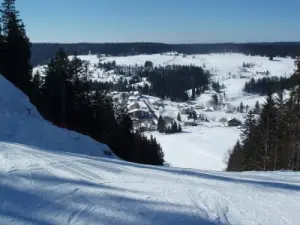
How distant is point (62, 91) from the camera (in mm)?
27953

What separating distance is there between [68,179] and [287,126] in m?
17.6

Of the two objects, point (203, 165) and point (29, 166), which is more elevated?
point (29, 166)

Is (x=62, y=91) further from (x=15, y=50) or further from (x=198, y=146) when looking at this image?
(x=198, y=146)

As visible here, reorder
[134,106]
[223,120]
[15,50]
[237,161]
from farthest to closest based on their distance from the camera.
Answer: [223,120] < [134,106] < [237,161] < [15,50]

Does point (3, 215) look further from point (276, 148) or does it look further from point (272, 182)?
point (276, 148)

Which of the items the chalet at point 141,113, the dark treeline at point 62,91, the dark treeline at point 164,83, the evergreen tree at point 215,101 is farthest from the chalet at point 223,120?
the dark treeline at point 62,91

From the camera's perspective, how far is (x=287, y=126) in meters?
21.3

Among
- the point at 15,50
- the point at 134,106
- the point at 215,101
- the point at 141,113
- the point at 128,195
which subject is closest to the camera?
the point at 128,195

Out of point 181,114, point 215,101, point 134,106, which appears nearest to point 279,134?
point 134,106

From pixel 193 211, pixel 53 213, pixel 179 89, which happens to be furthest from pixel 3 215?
pixel 179 89

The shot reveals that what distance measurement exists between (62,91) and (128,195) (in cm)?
2265

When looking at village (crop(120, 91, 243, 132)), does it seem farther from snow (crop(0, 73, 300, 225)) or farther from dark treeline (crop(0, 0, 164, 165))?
snow (crop(0, 73, 300, 225))

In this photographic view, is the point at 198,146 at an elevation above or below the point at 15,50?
below

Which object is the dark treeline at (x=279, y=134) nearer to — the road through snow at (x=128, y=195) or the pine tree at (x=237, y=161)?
the pine tree at (x=237, y=161)
